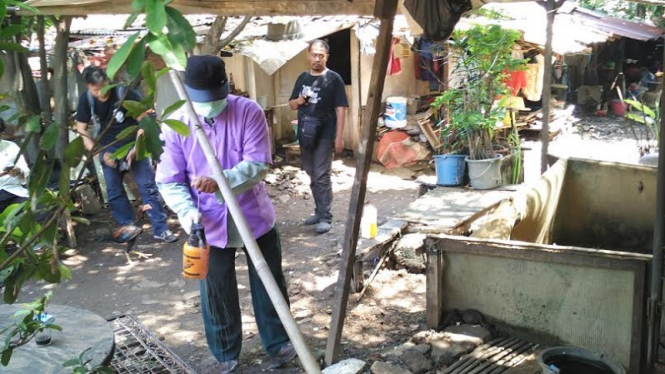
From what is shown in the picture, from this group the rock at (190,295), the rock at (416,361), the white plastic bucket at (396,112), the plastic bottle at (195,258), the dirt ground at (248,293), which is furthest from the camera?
the white plastic bucket at (396,112)

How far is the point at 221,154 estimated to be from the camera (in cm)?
343

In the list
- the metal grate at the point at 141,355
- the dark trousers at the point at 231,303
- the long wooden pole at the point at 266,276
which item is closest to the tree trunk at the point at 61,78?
the metal grate at the point at 141,355

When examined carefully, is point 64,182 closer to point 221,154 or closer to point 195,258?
point 195,258

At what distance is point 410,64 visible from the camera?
38.6 feet

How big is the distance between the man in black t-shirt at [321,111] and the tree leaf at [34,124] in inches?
206

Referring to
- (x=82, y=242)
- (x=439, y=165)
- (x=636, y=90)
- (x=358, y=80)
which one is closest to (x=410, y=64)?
(x=358, y=80)

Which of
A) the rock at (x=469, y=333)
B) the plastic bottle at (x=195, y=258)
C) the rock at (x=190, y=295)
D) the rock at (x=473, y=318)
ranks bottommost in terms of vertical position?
the rock at (x=190, y=295)

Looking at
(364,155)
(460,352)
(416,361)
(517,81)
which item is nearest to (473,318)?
(460,352)

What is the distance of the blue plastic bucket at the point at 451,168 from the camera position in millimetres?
7590

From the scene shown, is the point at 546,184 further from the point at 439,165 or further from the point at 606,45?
the point at 606,45

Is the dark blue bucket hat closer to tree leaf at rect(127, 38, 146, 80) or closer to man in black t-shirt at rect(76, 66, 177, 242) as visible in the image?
tree leaf at rect(127, 38, 146, 80)

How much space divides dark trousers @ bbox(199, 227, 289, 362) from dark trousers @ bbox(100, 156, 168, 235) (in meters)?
3.26

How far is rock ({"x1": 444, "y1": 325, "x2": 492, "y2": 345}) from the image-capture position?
3688 millimetres

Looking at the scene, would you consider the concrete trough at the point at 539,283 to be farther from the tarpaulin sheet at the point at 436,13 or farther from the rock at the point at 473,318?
the tarpaulin sheet at the point at 436,13
